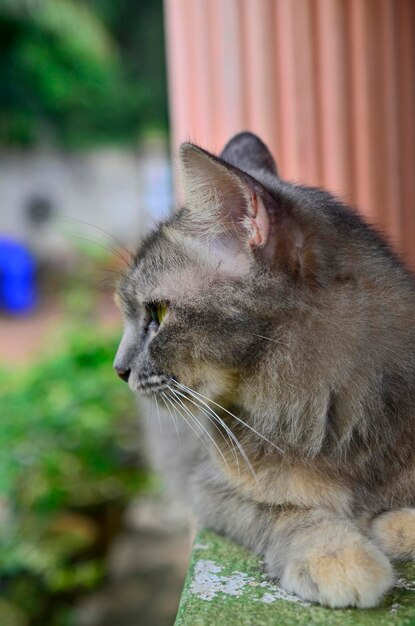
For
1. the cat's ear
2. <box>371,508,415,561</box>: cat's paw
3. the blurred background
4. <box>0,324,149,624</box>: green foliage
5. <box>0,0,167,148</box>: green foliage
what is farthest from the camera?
<box>0,0,167,148</box>: green foliage

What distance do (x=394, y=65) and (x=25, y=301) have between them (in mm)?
6368

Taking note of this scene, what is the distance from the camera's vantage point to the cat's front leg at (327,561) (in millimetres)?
1007

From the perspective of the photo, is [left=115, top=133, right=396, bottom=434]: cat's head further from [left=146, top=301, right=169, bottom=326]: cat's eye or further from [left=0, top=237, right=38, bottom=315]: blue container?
[left=0, top=237, right=38, bottom=315]: blue container

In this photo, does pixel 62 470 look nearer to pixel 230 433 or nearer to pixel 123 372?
pixel 123 372

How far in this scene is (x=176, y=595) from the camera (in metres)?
3.04

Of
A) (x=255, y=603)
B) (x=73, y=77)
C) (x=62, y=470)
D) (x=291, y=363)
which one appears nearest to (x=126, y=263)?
(x=291, y=363)

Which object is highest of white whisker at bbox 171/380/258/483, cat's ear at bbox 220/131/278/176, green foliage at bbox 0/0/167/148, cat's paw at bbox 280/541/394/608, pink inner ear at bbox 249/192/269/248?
green foliage at bbox 0/0/167/148

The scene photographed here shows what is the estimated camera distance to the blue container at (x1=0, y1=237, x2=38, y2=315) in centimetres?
793

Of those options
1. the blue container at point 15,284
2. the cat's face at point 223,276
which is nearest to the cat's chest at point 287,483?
the cat's face at point 223,276

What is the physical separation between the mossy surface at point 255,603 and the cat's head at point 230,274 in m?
0.26

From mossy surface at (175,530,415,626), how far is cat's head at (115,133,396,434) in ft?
0.87

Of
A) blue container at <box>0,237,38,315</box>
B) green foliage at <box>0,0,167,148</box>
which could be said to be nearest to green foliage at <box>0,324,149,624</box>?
blue container at <box>0,237,38,315</box>

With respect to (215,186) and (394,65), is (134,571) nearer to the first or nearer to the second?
(394,65)

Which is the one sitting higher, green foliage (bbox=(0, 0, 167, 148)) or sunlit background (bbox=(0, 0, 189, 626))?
green foliage (bbox=(0, 0, 167, 148))
